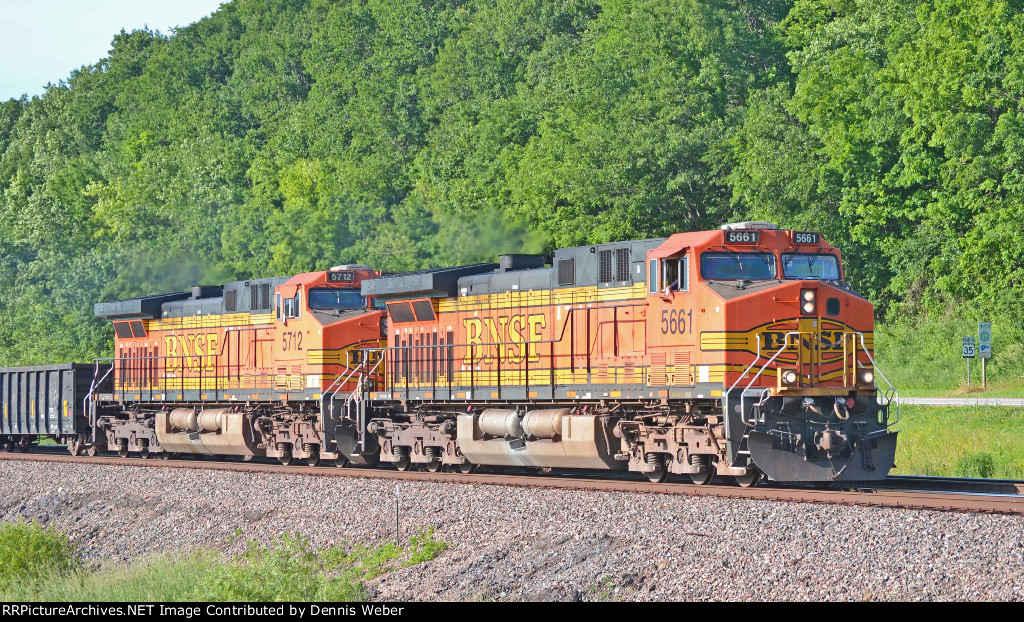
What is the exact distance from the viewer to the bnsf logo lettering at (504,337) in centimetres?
1827

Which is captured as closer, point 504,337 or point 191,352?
point 504,337

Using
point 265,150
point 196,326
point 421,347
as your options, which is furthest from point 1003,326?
point 265,150

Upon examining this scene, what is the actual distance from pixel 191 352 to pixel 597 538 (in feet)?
51.9

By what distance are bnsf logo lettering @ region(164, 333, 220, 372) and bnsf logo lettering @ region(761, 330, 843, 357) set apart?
13.0 metres

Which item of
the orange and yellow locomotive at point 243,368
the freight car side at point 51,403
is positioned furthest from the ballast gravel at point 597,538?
the freight car side at point 51,403

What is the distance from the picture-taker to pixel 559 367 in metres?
17.7

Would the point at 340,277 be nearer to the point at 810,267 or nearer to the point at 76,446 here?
the point at 76,446

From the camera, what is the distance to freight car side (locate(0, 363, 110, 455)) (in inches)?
1090

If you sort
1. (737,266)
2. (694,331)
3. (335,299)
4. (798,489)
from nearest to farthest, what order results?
1. (798,489)
2. (694,331)
3. (737,266)
4. (335,299)

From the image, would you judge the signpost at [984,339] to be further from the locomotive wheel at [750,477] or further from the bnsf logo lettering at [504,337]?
the locomotive wheel at [750,477]

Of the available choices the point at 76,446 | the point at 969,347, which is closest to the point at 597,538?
the point at 969,347

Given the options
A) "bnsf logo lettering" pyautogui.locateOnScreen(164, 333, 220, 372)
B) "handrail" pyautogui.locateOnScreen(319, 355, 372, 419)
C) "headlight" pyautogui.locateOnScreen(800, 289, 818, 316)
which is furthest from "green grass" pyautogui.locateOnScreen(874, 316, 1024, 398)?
"bnsf logo lettering" pyautogui.locateOnScreen(164, 333, 220, 372)

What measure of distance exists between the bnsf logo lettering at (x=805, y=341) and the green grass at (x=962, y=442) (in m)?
4.53
